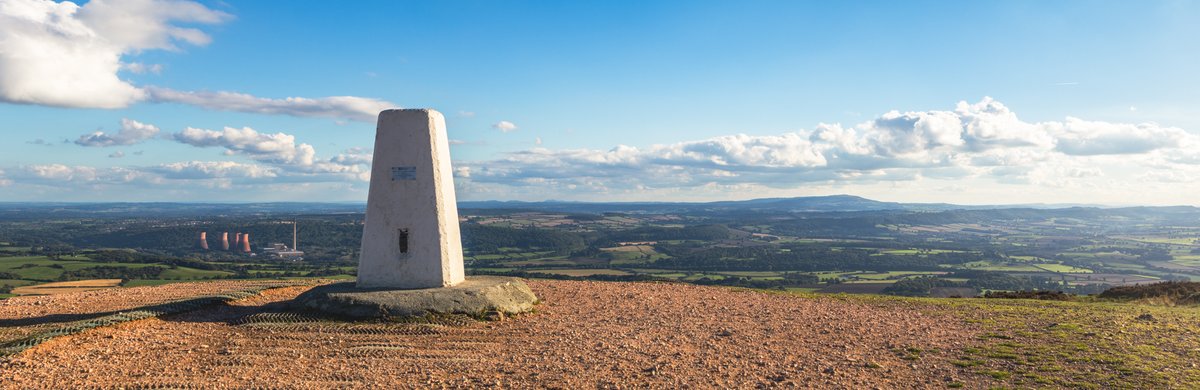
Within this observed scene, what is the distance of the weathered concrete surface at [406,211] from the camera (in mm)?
17859

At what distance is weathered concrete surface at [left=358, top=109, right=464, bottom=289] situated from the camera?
1786 cm

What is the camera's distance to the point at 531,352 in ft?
44.3

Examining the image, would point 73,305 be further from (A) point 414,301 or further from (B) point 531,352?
(B) point 531,352

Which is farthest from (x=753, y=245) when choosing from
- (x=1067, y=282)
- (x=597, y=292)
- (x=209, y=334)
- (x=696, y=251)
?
(x=209, y=334)

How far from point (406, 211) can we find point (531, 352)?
20.8 feet

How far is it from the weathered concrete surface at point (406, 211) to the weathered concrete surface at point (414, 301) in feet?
1.76

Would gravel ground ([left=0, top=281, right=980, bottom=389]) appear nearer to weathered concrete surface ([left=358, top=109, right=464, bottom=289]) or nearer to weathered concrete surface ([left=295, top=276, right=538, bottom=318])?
weathered concrete surface ([left=295, top=276, right=538, bottom=318])

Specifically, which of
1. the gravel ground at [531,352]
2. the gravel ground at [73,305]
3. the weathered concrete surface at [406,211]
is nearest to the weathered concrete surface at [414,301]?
the weathered concrete surface at [406,211]

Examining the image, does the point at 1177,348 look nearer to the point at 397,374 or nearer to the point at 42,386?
the point at 397,374

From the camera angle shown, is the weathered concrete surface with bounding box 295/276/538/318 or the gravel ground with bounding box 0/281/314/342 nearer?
the gravel ground with bounding box 0/281/314/342

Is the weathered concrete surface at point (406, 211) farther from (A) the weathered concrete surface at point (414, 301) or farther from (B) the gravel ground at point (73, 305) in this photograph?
(B) the gravel ground at point (73, 305)

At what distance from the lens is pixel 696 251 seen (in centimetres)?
13150

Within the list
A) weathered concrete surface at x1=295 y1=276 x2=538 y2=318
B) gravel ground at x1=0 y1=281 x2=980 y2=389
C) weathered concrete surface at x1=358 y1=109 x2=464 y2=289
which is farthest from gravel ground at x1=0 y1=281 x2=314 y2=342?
weathered concrete surface at x1=358 y1=109 x2=464 y2=289

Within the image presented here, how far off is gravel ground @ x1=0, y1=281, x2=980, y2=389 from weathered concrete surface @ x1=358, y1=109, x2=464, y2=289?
8.08ft
